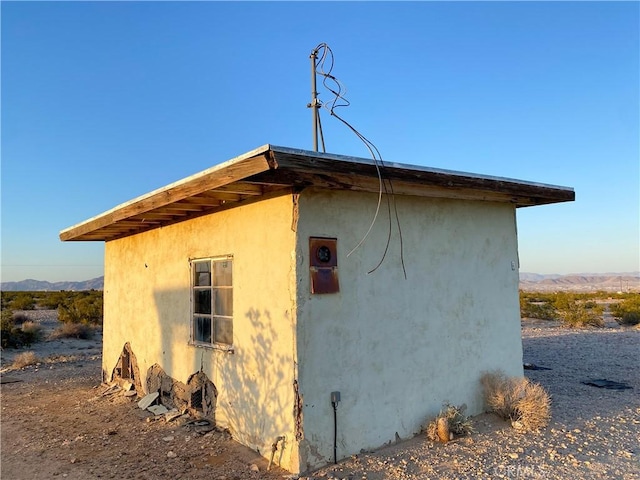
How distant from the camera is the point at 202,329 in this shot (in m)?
6.71

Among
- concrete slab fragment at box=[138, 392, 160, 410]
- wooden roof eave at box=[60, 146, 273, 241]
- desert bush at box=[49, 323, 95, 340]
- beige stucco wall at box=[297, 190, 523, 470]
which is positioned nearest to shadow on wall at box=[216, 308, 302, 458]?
beige stucco wall at box=[297, 190, 523, 470]

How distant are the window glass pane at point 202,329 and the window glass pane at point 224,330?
26 centimetres

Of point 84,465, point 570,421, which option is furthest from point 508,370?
point 84,465

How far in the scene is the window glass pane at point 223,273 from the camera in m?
6.10

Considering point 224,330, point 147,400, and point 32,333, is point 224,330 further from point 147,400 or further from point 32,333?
point 32,333

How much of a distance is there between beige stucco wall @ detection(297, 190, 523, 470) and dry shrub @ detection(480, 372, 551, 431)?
0.17 meters

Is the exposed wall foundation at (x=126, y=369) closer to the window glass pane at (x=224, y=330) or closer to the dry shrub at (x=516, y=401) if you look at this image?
the window glass pane at (x=224, y=330)

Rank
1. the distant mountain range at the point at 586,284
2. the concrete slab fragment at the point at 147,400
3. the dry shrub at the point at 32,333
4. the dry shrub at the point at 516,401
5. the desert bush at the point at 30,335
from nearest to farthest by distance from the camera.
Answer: the dry shrub at the point at 516,401 → the concrete slab fragment at the point at 147,400 → the desert bush at the point at 30,335 → the dry shrub at the point at 32,333 → the distant mountain range at the point at 586,284

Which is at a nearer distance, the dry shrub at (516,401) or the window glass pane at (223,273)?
the dry shrub at (516,401)

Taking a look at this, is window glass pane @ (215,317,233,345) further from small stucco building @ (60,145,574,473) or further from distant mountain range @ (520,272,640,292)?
distant mountain range @ (520,272,640,292)

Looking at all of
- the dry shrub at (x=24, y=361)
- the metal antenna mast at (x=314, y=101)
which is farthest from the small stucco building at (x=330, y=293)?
the dry shrub at (x=24, y=361)

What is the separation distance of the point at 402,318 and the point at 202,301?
2873 millimetres

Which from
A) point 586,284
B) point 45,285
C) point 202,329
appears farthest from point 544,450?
point 45,285

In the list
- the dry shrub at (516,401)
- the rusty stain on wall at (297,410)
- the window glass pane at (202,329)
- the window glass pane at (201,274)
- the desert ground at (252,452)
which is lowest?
the desert ground at (252,452)
